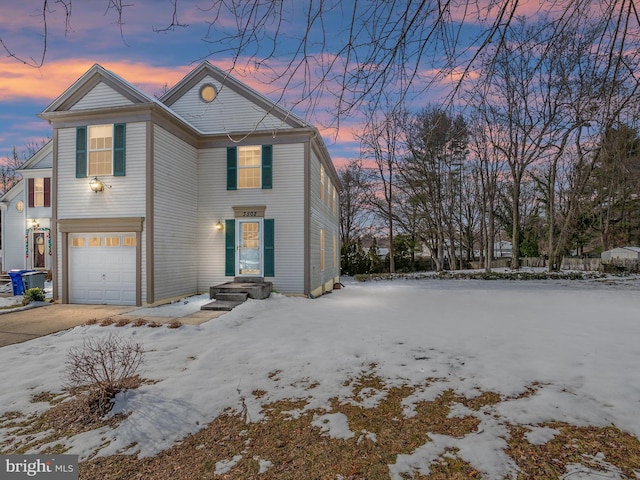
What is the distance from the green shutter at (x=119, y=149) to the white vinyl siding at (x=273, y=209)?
253cm

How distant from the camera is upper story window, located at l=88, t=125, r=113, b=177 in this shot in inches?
369

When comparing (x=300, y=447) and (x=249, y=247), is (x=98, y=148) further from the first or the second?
(x=300, y=447)

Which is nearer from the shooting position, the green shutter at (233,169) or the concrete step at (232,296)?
the concrete step at (232,296)

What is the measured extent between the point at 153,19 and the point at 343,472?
3.41m

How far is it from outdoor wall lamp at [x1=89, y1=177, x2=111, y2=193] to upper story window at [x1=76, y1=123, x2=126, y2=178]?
0.19 metres

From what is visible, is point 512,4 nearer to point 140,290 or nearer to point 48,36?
point 48,36

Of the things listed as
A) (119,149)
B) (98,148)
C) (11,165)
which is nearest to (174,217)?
(119,149)

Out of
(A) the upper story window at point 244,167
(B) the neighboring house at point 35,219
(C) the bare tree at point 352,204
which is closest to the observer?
(A) the upper story window at point 244,167

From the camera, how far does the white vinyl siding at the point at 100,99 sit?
946 centimetres

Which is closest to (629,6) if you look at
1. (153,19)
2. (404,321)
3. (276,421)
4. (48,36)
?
(153,19)

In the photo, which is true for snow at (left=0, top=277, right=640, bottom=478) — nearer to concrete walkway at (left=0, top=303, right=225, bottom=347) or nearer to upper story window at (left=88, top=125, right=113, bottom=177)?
concrete walkway at (left=0, top=303, right=225, bottom=347)

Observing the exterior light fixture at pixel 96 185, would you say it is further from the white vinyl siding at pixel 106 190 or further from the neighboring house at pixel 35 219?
the neighboring house at pixel 35 219

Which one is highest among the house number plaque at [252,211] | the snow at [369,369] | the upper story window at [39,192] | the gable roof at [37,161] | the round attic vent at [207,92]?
A: the round attic vent at [207,92]

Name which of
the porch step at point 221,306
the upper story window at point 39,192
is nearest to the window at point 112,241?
the porch step at point 221,306
